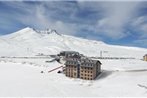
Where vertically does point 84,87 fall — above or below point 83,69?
below

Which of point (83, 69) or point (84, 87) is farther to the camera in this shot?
point (83, 69)

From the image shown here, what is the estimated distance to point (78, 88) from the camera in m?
56.8

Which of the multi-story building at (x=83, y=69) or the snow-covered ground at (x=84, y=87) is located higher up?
the multi-story building at (x=83, y=69)

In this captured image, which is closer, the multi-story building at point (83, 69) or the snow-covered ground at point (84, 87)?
the snow-covered ground at point (84, 87)

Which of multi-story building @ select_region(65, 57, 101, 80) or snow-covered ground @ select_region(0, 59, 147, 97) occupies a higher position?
multi-story building @ select_region(65, 57, 101, 80)

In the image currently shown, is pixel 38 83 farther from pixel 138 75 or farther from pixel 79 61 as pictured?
pixel 138 75

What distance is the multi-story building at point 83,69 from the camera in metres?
70.1

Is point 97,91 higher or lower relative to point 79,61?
lower

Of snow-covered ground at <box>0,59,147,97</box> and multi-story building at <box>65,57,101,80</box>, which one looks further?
multi-story building at <box>65,57,101,80</box>

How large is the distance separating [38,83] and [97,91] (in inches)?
712

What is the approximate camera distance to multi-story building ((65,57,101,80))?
70.1 m

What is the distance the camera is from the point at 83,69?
71.8m

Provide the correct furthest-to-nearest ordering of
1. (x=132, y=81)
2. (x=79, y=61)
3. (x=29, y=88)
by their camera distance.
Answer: (x=79, y=61) < (x=132, y=81) < (x=29, y=88)

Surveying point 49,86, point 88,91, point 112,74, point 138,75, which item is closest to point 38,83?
point 49,86
